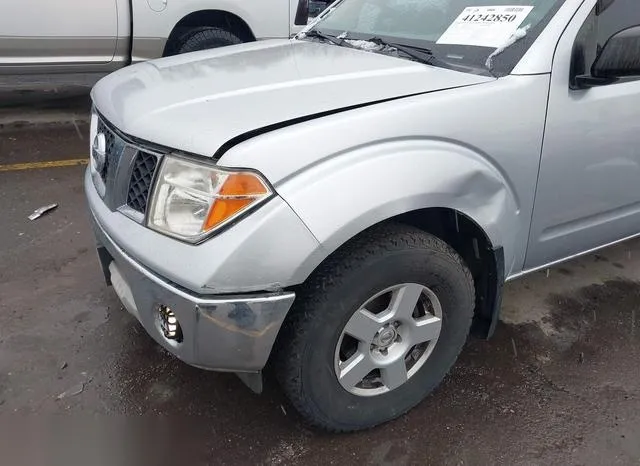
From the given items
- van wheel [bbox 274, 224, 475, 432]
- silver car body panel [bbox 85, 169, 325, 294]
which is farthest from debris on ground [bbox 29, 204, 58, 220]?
van wheel [bbox 274, 224, 475, 432]

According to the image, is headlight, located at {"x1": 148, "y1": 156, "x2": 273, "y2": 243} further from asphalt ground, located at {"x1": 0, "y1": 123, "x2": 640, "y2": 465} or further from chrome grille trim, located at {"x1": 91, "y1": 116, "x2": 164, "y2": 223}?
asphalt ground, located at {"x1": 0, "y1": 123, "x2": 640, "y2": 465}

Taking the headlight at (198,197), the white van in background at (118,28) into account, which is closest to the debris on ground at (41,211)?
the white van in background at (118,28)

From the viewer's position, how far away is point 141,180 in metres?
1.94

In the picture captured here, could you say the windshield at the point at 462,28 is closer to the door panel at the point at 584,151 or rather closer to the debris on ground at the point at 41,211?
the door panel at the point at 584,151

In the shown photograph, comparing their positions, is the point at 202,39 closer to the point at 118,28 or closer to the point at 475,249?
the point at 118,28

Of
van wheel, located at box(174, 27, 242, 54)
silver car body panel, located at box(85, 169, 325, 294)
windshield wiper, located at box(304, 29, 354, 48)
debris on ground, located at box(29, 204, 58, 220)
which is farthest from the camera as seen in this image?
van wheel, located at box(174, 27, 242, 54)

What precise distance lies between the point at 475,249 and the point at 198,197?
3.56 ft

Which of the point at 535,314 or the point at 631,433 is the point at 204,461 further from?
the point at 535,314

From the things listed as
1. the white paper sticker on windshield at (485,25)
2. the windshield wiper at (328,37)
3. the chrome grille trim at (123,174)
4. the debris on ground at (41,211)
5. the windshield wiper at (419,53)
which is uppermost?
the white paper sticker on windshield at (485,25)

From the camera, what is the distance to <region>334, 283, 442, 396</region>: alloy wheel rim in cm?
200

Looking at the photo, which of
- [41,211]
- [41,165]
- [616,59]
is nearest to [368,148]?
[616,59]

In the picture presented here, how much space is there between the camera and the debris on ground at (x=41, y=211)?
3843 mm

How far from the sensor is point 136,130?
1.96 m

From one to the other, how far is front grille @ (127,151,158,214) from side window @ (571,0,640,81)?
1582 millimetres
